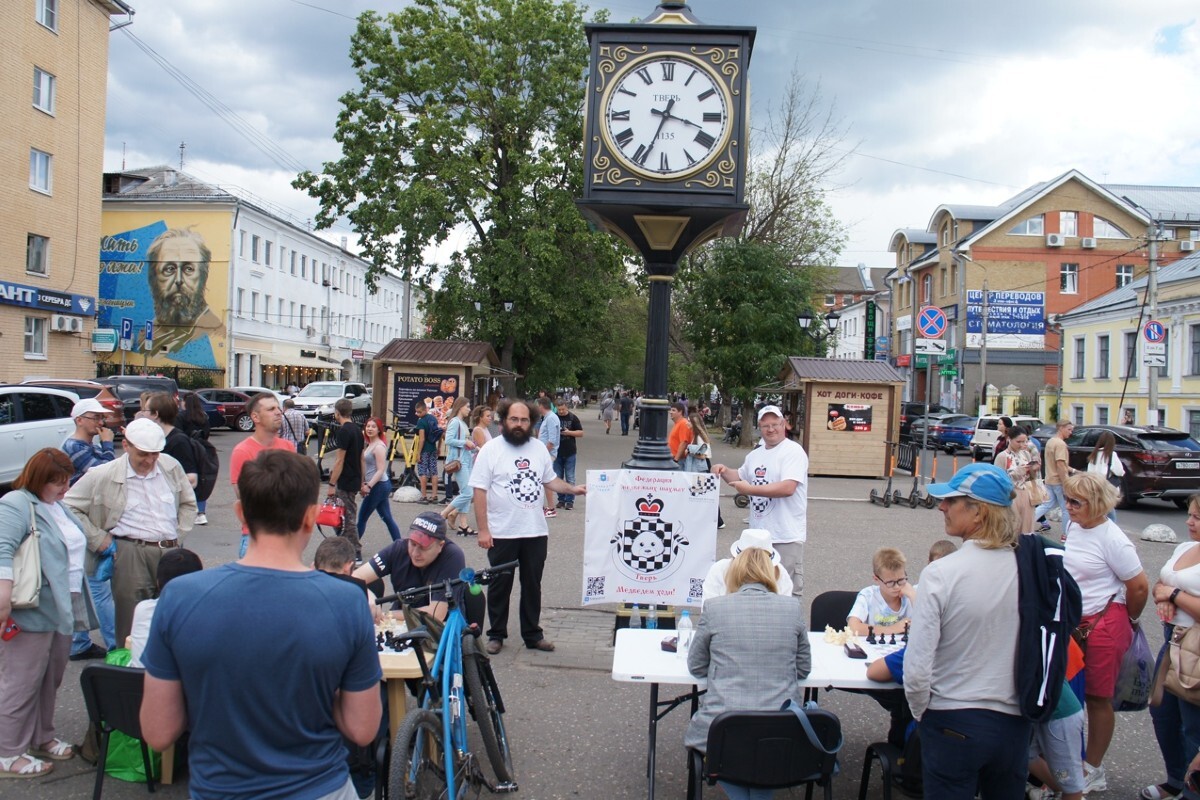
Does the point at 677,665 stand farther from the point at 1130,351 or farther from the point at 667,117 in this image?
the point at 1130,351

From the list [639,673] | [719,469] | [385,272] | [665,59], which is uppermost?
[385,272]

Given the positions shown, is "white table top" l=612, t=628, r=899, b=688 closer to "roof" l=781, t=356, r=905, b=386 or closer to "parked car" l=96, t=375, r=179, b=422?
"roof" l=781, t=356, r=905, b=386

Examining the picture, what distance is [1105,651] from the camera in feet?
14.3

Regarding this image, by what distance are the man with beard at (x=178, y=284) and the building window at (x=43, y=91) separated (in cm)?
1448

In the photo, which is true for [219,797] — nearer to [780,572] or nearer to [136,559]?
[780,572]

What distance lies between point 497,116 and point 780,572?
25.7 m

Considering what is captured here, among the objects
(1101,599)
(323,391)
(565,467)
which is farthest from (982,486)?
(323,391)

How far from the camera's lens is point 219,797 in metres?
2.20

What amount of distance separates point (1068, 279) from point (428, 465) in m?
45.8

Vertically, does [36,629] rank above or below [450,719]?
above

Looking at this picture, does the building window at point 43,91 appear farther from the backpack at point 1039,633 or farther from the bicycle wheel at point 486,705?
the backpack at point 1039,633

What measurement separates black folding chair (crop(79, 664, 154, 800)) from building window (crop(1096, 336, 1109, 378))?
37.4m

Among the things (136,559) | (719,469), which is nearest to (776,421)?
(719,469)

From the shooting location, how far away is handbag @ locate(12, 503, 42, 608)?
13.9 feet
